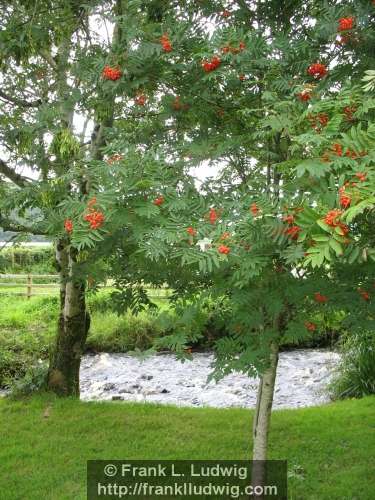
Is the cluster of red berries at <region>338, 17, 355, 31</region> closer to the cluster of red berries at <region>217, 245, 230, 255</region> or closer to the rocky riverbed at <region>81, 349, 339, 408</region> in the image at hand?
the cluster of red berries at <region>217, 245, 230, 255</region>

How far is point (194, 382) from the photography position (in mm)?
10461

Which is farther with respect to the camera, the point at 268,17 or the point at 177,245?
the point at 268,17

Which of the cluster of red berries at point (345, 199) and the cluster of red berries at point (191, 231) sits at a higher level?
the cluster of red berries at point (345, 199)

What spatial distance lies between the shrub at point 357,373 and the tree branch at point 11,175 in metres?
5.14

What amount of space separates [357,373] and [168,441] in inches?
154

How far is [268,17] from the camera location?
3770mm

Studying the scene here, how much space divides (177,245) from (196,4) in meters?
2.12

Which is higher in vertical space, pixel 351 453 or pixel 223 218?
pixel 223 218

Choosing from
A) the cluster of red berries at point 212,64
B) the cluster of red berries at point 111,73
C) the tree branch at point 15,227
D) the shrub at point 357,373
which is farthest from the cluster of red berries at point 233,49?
the shrub at point 357,373

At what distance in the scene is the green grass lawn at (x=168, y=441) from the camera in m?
4.61

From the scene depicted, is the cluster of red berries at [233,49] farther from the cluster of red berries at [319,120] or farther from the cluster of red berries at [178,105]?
the cluster of red berries at [319,120]

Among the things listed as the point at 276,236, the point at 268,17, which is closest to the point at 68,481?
the point at 276,236

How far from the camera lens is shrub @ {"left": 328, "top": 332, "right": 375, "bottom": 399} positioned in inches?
317

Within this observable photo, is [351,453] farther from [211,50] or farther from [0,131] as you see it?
[0,131]
